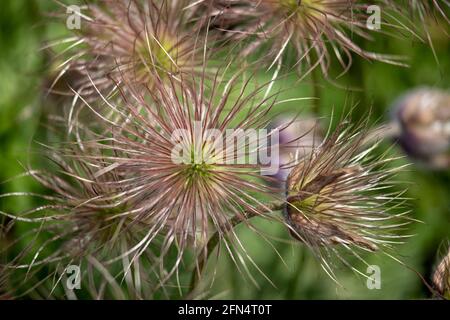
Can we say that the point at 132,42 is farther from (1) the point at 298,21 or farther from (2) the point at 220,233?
(2) the point at 220,233

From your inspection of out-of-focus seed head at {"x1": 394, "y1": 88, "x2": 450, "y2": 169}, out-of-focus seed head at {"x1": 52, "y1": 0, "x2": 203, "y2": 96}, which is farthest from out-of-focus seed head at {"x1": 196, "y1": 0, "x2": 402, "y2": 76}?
out-of-focus seed head at {"x1": 394, "y1": 88, "x2": 450, "y2": 169}

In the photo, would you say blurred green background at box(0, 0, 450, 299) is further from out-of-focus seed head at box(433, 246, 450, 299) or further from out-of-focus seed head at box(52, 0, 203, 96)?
out-of-focus seed head at box(433, 246, 450, 299)

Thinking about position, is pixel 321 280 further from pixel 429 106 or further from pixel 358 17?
pixel 358 17

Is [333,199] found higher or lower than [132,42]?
lower

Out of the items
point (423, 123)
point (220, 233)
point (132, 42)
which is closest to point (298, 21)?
point (132, 42)

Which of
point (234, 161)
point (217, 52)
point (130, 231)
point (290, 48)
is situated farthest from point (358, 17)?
point (130, 231)
